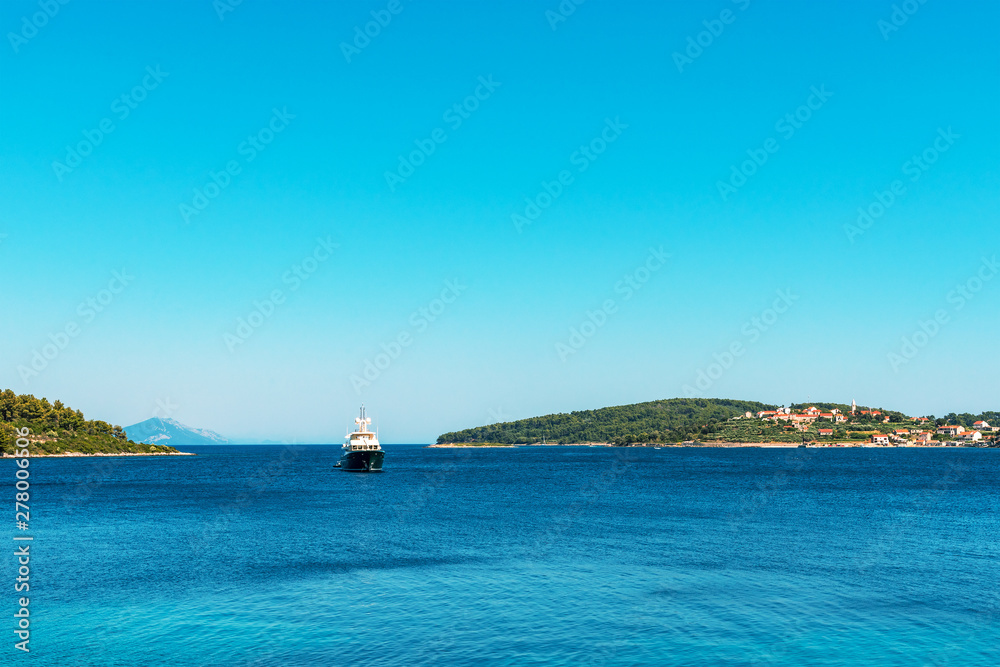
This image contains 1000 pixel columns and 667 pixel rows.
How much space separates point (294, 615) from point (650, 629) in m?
16.0

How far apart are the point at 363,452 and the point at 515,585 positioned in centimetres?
11173

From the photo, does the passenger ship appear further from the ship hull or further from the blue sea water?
the blue sea water

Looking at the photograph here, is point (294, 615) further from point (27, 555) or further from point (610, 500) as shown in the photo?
point (610, 500)

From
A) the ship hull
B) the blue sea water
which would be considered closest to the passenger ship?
the ship hull

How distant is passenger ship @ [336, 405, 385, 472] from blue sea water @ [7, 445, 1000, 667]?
224ft

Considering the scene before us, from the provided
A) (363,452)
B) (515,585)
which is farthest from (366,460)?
(515,585)

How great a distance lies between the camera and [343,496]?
3669 inches

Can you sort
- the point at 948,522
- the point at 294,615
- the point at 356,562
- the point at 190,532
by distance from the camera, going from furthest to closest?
the point at 948,522
the point at 190,532
the point at 356,562
the point at 294,615

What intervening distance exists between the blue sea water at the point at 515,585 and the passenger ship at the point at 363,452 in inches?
2686

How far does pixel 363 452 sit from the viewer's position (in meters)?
144

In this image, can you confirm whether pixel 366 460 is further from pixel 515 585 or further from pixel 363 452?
pixel 515 585

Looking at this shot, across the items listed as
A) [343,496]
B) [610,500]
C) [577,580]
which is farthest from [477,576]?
[343,496]

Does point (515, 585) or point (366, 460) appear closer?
point (515, 585)

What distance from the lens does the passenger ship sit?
144500mm
